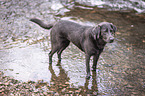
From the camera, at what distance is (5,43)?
218 inches

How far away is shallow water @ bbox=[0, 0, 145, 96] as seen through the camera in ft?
13.0

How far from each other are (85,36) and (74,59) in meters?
1.24

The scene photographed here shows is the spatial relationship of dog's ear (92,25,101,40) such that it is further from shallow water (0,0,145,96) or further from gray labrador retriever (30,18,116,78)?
shallow water (0,0,145,96)

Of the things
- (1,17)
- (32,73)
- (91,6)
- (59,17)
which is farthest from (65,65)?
(91,6)

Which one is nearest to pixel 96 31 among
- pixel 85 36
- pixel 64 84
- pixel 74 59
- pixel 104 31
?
pixel 104 31

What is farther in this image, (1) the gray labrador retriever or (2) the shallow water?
(2) the shallow water

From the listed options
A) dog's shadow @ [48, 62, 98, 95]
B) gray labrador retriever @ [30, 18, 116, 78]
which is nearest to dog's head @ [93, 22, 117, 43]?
gray labrador retriever @ [30, 18, 116, 78]

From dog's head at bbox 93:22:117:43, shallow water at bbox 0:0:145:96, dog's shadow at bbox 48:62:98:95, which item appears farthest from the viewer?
shallow water at bbox 0:0:145:96

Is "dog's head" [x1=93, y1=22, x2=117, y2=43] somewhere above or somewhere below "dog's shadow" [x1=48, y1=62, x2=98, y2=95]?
above

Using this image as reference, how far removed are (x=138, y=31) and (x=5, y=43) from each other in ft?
16.3

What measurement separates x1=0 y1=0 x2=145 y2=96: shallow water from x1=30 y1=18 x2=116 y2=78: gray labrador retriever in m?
0.45

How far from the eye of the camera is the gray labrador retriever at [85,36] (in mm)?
3398

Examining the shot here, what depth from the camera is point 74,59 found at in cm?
487

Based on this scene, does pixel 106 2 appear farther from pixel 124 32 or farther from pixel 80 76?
pixel 80 76
